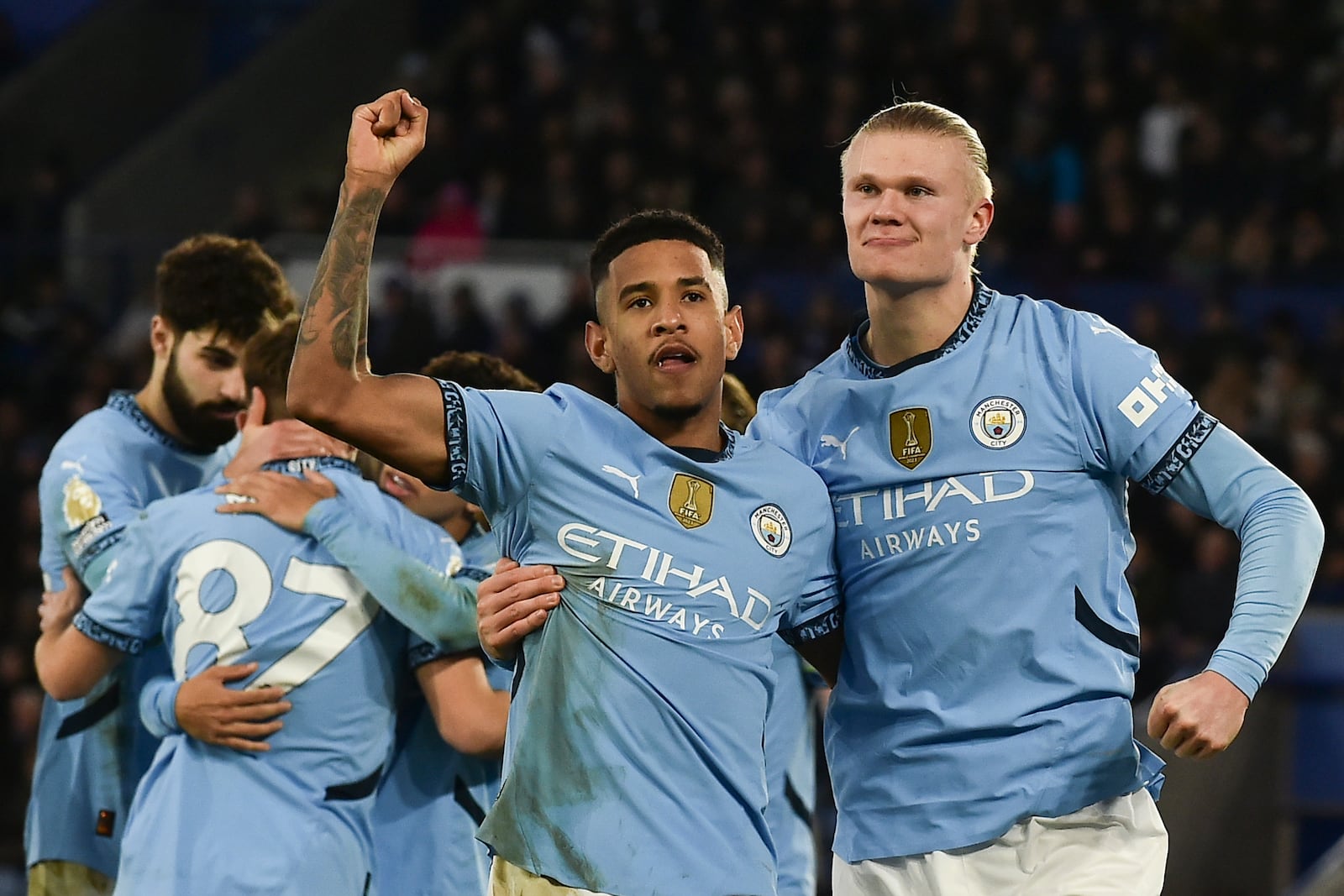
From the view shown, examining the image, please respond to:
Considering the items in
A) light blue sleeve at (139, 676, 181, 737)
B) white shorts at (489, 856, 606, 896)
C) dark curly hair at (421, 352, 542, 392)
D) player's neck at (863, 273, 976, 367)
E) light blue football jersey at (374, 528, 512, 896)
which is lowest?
light blue football jersey at (374, 528, 512, 896)

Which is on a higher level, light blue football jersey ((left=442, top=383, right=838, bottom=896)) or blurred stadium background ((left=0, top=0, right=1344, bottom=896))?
blurred stadium background ((left=0, top=0, right=1344, bottom=896))

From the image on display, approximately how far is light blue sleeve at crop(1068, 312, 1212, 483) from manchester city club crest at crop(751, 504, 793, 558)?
623 mm

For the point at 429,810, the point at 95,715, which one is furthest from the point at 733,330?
the point at 95,715

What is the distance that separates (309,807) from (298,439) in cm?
87

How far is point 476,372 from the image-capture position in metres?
4.50

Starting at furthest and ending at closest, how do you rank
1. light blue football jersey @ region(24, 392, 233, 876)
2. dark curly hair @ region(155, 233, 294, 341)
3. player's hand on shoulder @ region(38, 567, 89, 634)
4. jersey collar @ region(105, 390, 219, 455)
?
jersey collar @ region(105, 390, 219, 455) < dark curly hair @ region(155, 233, 294, 341) < light blue football jersey @ region(24, 392, 233, 876) < player's hand on shoulder @ region(38, 567, 89, 634)

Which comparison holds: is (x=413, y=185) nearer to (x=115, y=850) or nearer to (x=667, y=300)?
(x=115, y=850)

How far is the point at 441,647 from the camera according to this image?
163 inches

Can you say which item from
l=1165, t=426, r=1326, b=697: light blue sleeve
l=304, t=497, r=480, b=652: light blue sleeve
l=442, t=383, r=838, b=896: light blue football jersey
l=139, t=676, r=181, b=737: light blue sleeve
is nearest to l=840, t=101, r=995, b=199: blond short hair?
l=1165, t=426, r=1326, b=697: light blue sleeve

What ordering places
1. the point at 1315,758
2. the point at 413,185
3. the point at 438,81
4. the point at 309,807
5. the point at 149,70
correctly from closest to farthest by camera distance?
the point at 309,807
the point at 1315,758
the point at 413,185
the point at 438,81
the point at 149,70

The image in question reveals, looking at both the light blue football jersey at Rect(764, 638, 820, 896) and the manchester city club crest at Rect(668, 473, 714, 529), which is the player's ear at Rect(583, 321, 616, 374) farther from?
the light blue football jersey at Rect(764, 638, 820, 896)

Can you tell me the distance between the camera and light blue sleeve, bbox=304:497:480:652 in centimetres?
403

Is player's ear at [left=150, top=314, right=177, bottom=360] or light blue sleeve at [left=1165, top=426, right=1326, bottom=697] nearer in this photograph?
light blue sleeve at [left=1165, top=426, right=1326, bottom=697]

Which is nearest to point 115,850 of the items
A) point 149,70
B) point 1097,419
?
point 1097,419
